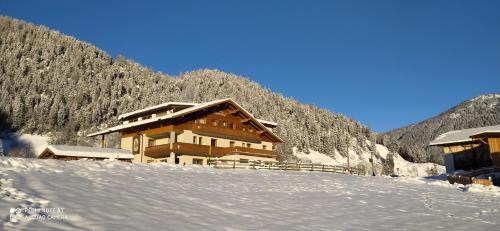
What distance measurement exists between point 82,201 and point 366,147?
12202cm

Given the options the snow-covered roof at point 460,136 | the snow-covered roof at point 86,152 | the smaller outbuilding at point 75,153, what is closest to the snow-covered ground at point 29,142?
the smaller outbuilding at point 75,153

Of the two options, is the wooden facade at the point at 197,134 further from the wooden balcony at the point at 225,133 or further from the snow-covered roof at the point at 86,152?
the snow-covered roof at the point at 86,152

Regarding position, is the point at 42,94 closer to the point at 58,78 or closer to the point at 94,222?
the point at 58,78

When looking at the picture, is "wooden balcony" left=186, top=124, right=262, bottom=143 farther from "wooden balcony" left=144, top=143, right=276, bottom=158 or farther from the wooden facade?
"wooden balcony" left=144, top=143, right=276, bottom=158

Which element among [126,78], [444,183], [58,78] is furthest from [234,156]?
[126,78]

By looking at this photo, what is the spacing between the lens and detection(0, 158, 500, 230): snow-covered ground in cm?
1000

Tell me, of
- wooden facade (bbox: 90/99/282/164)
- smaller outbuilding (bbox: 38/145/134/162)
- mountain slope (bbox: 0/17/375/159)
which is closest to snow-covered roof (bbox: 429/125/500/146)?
wooden facade (bbox: 90/99/282/164)

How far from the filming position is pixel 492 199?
24.2m

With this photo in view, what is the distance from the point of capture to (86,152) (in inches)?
1693

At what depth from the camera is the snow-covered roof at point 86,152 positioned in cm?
4144

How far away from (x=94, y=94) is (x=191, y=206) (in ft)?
320

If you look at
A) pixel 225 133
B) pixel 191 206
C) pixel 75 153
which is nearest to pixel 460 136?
pixel 225 133

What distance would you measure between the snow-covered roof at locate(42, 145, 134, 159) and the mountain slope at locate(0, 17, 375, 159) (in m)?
41.5

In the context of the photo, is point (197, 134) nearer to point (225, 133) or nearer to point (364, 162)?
point (225, 133)
